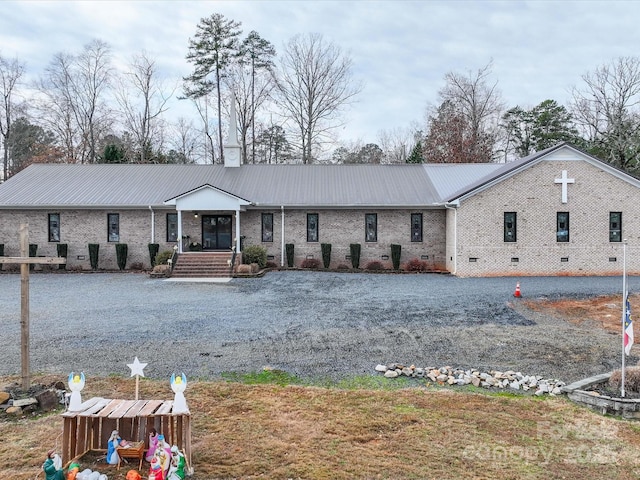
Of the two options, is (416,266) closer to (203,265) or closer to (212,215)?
(203,265)

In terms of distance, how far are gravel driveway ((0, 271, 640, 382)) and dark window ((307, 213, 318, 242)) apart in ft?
21.0

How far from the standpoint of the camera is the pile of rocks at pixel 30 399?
5.31 m

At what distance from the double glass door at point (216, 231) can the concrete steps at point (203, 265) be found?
2263mm

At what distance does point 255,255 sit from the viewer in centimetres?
2089

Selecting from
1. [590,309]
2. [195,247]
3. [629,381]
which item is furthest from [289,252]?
[629,381]

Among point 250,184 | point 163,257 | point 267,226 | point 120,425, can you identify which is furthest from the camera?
point 250,184

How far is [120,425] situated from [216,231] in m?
19.5

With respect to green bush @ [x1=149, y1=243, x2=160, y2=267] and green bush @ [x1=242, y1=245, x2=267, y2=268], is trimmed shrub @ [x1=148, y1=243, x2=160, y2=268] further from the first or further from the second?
green bush @ [x1=242, y1=245, x2=267, y2=268]

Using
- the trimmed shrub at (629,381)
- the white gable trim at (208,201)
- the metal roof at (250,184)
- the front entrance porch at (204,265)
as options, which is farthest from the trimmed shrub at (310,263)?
the trimmed shrub at (629,381)

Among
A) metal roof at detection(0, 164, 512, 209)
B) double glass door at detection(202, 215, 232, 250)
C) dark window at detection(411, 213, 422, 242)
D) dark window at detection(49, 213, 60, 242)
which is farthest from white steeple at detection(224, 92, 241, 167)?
dark window at detection(411, 213, 422, 242)

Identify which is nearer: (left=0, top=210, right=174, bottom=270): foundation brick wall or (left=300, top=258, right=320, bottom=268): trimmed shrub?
(left=300, top=258, right=320, bottom=268): trimmed shrub

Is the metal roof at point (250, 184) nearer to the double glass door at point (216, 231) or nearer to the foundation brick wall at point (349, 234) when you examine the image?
the foundation brick wall at point (349, 234)

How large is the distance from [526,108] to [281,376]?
46509 millimetres

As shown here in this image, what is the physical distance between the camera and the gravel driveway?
7586mm
